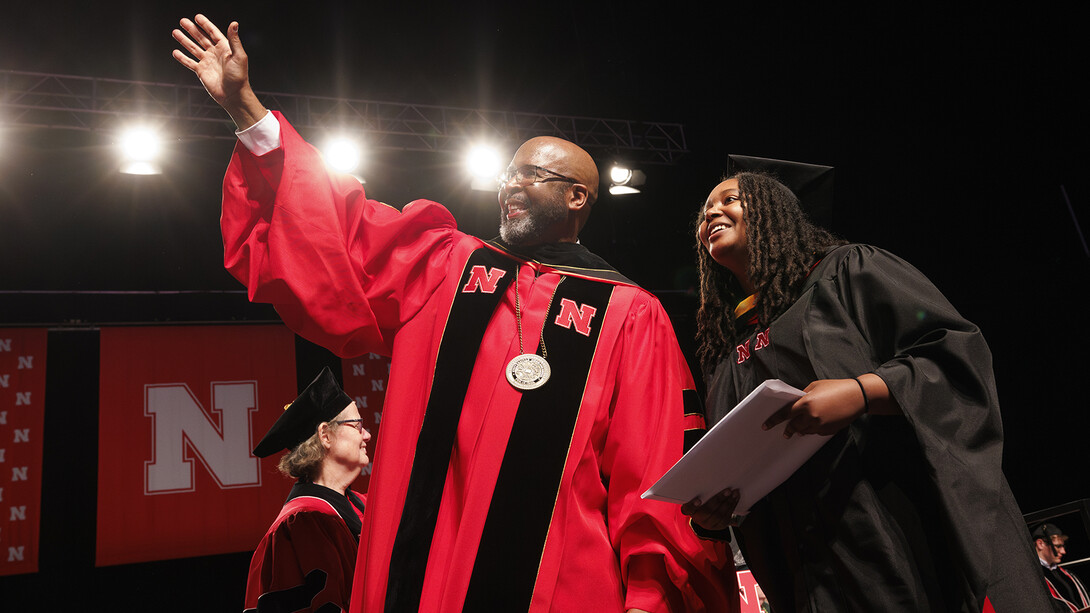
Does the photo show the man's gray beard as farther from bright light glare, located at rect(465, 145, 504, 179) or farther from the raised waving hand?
bright light glare, located at rect(465, 145, 504, 179)

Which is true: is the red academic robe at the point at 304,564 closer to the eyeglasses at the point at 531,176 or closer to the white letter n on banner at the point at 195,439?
the eyeglasses at the point at 531,176

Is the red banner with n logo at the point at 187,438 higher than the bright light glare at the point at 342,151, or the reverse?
the bright light glare at the point at 342,151

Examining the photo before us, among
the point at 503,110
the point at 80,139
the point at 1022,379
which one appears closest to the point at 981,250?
the point at 1022,379

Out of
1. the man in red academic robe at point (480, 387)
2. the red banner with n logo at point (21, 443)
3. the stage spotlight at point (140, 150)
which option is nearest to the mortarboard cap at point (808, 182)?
the man in red academic robe at point (480, 387)

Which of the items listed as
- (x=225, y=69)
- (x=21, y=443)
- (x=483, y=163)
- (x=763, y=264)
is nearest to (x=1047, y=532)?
(x=483, y=163)

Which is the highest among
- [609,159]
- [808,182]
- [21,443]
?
[609,159]

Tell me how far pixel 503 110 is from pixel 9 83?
3856mm

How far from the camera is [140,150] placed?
20.4 feet

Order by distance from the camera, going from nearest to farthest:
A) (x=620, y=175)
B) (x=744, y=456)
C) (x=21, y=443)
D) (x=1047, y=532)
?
(x=744, y=456)
(x=21, y=443)
(x=620, y=175)
(x=1047, y=532)

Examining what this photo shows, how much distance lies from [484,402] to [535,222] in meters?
0.58

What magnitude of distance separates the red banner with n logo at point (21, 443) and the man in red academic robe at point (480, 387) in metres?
6.16

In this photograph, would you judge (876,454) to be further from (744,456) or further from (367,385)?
(367,385)

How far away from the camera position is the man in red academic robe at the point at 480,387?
5.30 feet

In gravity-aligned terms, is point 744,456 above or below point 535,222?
below
